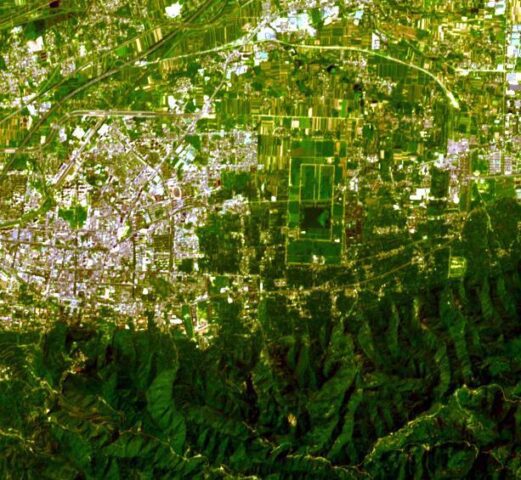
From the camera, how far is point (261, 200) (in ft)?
4.49

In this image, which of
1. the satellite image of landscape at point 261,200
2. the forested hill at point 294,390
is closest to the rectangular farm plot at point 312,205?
the satellite image of landscape at point 261,200

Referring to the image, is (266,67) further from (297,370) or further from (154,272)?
(297,370)

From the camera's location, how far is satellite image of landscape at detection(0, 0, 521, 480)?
1.34m

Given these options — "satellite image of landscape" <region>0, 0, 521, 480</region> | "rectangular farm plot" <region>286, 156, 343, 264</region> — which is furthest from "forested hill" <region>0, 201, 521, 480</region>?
"rectangular farm plot" <region>286, 156, 343, 264</region>

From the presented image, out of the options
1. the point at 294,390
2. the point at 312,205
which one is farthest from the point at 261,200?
the point at 294,390

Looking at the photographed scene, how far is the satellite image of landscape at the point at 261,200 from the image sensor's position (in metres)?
1.34

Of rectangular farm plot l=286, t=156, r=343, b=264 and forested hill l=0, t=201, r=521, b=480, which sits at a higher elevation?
rectangular farm plot l=286, t=156, r=343, b=264

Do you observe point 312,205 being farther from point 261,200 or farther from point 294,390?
point 294,390

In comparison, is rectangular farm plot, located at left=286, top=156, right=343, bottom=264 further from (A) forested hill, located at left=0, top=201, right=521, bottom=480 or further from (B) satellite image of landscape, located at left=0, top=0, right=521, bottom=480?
(A) forested hill, located at left=0, top=201, right=521, bottom=480

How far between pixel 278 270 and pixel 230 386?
0.95ft

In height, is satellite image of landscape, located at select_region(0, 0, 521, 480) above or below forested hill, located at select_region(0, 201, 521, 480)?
above

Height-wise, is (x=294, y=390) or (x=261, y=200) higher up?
(x=261, y=200)

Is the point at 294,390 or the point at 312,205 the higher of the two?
the point at 312,205

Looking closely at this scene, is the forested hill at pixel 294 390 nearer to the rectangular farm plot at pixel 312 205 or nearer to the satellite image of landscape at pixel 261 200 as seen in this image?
the satellite image of landscape at pixel 261 200
